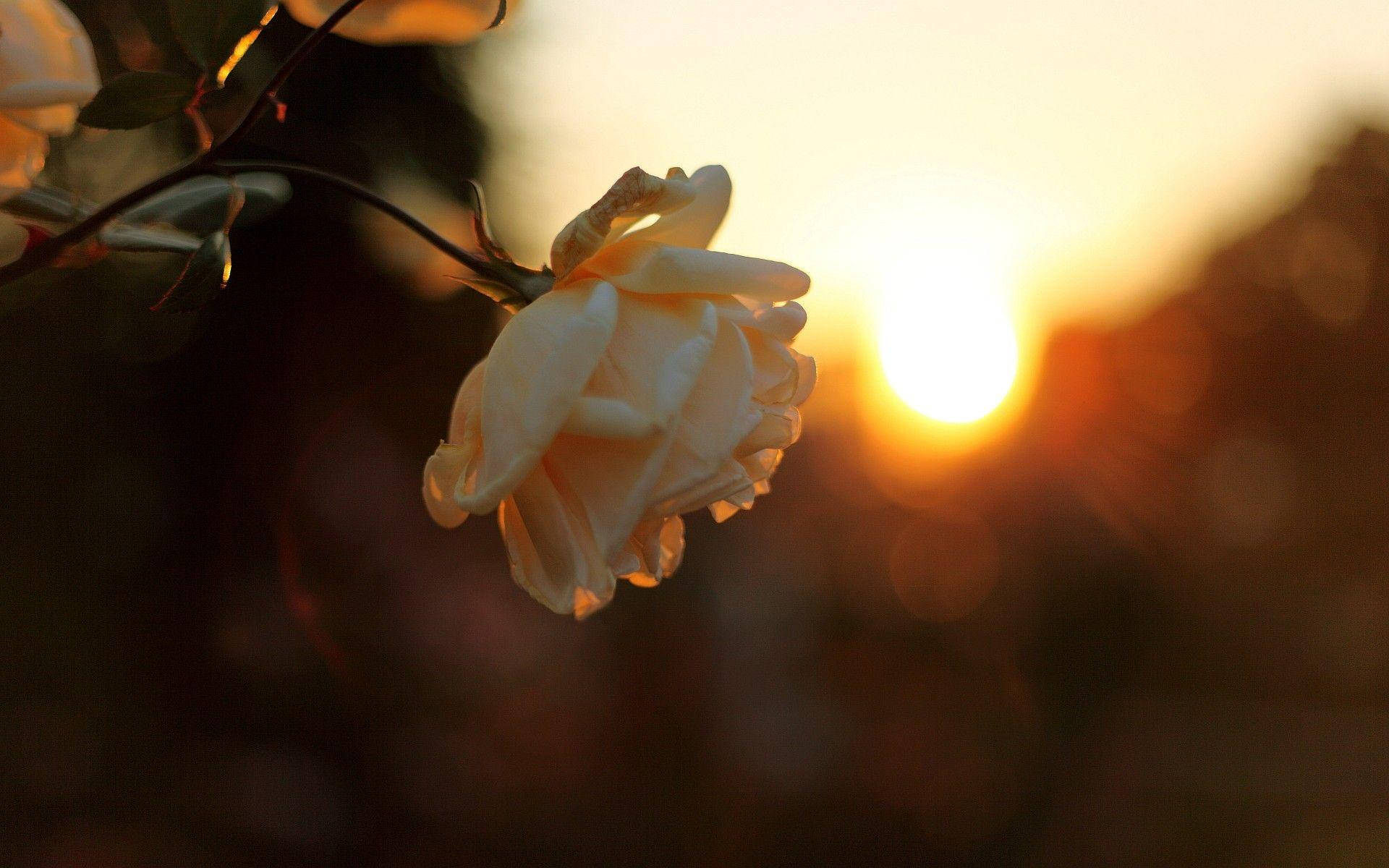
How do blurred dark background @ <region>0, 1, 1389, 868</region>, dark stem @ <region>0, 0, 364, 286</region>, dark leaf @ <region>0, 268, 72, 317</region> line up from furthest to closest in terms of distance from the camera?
blurred dark background @ <region>0, 1, 1389, 868</region>
dark leaf @ <region>0, 268, 72, 317</region>
dark stem @ <region>0, 0, 364, 286</region>

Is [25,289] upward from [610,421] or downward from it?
downward

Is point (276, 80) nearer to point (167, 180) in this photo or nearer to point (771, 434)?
point (167, 180)

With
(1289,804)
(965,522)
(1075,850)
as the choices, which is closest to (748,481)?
(1075,850)

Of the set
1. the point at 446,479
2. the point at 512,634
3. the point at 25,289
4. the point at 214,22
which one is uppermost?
the point at 214,22

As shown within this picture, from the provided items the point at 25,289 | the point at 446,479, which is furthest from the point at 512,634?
the point at 446,479

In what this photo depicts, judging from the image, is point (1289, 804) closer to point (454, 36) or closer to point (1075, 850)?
point (1075, 850)

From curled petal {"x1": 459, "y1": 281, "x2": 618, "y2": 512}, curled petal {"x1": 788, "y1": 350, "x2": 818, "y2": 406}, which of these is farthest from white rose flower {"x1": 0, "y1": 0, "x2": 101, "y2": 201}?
curled petal {"x1": 788, "y1": 350, "x2": 818, "y2": 406}

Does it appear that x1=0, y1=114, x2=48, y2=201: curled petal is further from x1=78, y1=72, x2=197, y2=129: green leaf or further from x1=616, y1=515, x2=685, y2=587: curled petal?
x1=616, y1=515, x2=685, y2=587: curled petal
